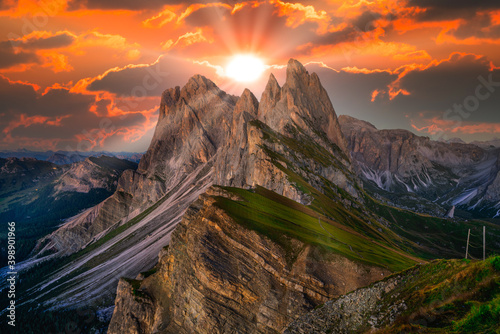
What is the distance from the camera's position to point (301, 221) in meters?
54.8

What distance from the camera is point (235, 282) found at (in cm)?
4081

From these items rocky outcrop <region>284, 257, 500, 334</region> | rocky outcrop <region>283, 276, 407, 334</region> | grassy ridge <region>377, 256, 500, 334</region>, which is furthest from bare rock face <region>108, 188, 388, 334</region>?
grassy ridge <region>377, 256, 500, 334</region>

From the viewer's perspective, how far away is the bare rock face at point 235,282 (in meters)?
37.0

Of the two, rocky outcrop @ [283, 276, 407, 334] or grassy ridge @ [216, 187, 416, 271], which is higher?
grassy ridge @ [216, 187, 416, 271]

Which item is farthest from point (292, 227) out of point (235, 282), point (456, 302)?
point (456, 302)

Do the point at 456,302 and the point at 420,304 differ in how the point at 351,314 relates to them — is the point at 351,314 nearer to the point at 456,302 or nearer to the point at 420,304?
the point at 420,304

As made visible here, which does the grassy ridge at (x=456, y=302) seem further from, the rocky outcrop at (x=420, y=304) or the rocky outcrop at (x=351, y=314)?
the rocky outcrop at (x=351, y=314)

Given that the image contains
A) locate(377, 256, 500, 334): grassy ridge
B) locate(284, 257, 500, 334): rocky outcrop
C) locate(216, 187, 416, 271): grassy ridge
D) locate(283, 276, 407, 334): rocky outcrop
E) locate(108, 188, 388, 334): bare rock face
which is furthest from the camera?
locate(216, 187, 416, 271): grassy ridge

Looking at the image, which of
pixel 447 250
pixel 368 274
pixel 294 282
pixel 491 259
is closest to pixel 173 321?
pixel 294 282

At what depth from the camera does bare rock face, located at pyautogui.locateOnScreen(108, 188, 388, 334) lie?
37.0 metres

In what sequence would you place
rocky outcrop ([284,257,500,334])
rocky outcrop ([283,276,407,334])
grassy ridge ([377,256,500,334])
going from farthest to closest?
1. rocky outcrop ([283,276,407,334])
2. rocky outcrop ([284,257,500,334])
3. grassy ridge ([377,256,500,334])

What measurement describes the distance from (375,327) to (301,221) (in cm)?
3415

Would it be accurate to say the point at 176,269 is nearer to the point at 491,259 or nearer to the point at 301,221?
the point at 301,221

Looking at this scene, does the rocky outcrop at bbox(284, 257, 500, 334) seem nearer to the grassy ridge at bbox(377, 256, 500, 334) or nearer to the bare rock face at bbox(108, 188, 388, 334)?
the grassy ridge at bbox(377, 256, 500, 334)
